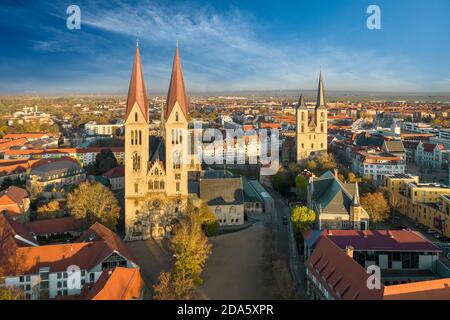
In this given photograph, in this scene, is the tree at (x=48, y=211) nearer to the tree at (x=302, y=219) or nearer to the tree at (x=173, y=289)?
the tree at (x=173, y=289)

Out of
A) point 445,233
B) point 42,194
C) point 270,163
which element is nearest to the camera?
point 445,233

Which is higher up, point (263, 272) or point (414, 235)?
point (414, 235)

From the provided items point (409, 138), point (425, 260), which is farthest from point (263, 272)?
point (409, 138)

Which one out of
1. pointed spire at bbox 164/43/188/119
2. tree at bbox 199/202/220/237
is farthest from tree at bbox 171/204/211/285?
pointed spire at bbox 164/43/188/119

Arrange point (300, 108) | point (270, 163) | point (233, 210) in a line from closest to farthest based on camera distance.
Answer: point (233, 210) < point (270, 163) < point (300, 108)

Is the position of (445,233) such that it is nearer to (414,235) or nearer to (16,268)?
(414,235)

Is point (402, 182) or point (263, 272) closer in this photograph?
point (263, 272)

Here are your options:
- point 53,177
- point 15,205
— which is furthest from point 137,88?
point 53,177
